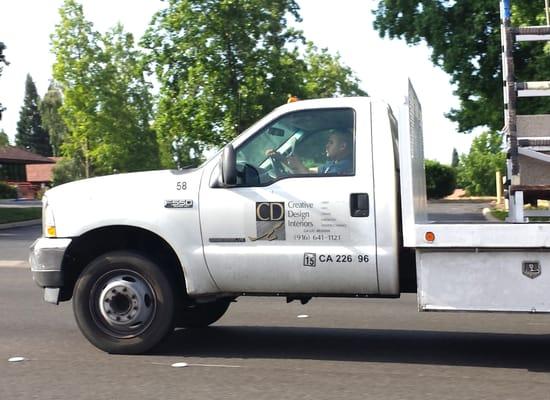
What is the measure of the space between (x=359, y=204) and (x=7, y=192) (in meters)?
61.6

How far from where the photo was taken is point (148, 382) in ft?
20.0

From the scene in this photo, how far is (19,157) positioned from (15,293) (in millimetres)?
61917

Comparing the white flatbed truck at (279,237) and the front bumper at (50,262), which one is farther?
the front bumper at (50,262)

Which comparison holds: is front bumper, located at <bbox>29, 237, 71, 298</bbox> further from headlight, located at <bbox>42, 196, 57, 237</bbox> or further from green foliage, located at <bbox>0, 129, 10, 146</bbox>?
green foliage, located at <bbox>0, 129, 10, 146</bbox>

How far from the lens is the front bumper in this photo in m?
7.03

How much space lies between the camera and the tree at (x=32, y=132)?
109312 mm

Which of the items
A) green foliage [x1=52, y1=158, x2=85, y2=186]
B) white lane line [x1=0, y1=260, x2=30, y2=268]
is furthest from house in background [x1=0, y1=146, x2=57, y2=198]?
white lane line [x1=0, y1=260, x2=30, y2=268]

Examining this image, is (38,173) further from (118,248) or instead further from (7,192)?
(118,248)

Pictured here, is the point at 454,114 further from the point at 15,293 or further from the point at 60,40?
the point at 60,40

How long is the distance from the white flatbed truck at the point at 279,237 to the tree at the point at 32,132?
345 ft

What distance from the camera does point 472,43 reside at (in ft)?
73.6

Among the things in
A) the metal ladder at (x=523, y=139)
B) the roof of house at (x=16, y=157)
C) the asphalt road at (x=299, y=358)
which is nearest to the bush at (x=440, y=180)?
the asphalt road at (x=299, y=358)

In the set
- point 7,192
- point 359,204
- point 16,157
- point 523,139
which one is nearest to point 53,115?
point 16,157

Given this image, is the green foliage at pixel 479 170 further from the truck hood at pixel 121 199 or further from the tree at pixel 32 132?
the tree at pixel 32 132
